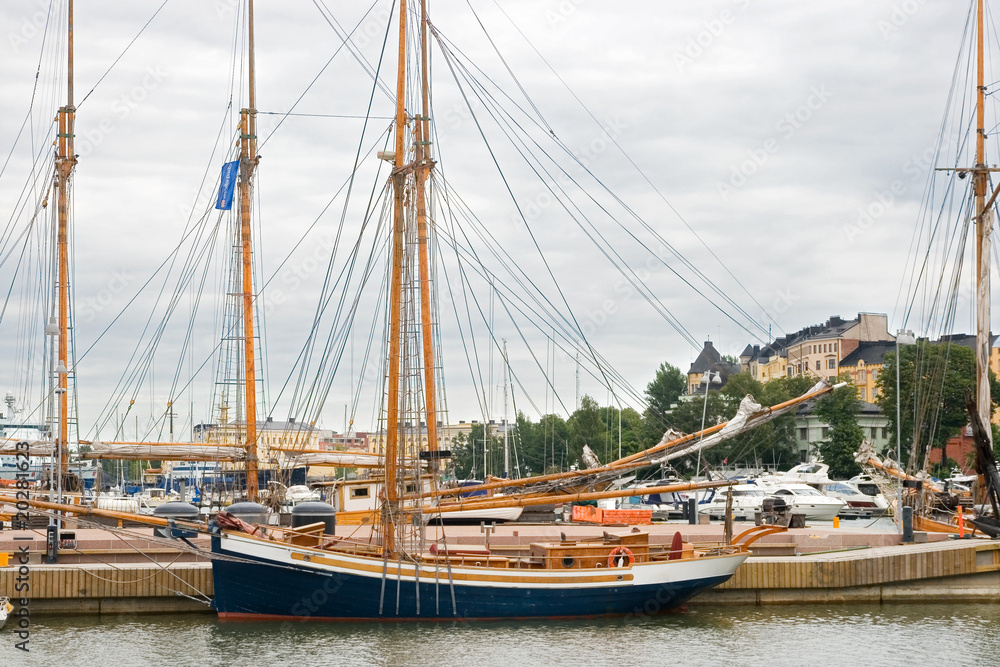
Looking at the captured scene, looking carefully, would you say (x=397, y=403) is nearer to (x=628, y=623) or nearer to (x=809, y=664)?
(x=628, y=623)

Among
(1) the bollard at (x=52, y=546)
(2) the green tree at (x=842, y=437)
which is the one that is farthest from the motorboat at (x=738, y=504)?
(2) the green tree at (x=842, y=437)

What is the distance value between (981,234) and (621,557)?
89.5 ft

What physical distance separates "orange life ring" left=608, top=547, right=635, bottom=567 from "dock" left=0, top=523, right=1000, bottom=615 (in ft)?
5.30

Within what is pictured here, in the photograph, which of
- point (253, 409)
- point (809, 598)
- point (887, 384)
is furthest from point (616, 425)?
point (809, 598)

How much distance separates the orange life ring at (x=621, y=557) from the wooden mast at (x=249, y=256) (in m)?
18.8

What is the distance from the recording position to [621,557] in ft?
102

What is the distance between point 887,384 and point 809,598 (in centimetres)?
7369

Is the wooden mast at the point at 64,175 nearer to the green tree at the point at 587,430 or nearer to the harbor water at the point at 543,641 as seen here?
the harbor water at the point at 543,641

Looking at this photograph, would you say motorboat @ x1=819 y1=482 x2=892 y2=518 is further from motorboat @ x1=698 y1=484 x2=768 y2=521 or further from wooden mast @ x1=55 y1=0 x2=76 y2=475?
wooden mast @ x1=55 y1=0 x2=76 y2=475

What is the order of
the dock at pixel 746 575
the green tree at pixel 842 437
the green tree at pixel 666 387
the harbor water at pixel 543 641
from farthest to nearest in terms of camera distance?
the green tree at pixel 666 387 → the green tree at pixel 842 437 → the dock at pixel 746 575 → the harbor water at pixel 543 641

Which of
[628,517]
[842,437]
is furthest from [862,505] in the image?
Answer: [628,517]

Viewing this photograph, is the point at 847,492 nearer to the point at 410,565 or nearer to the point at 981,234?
the point at 981,234

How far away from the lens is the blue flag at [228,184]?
4728 cm

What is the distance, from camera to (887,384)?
10275 centimetres
